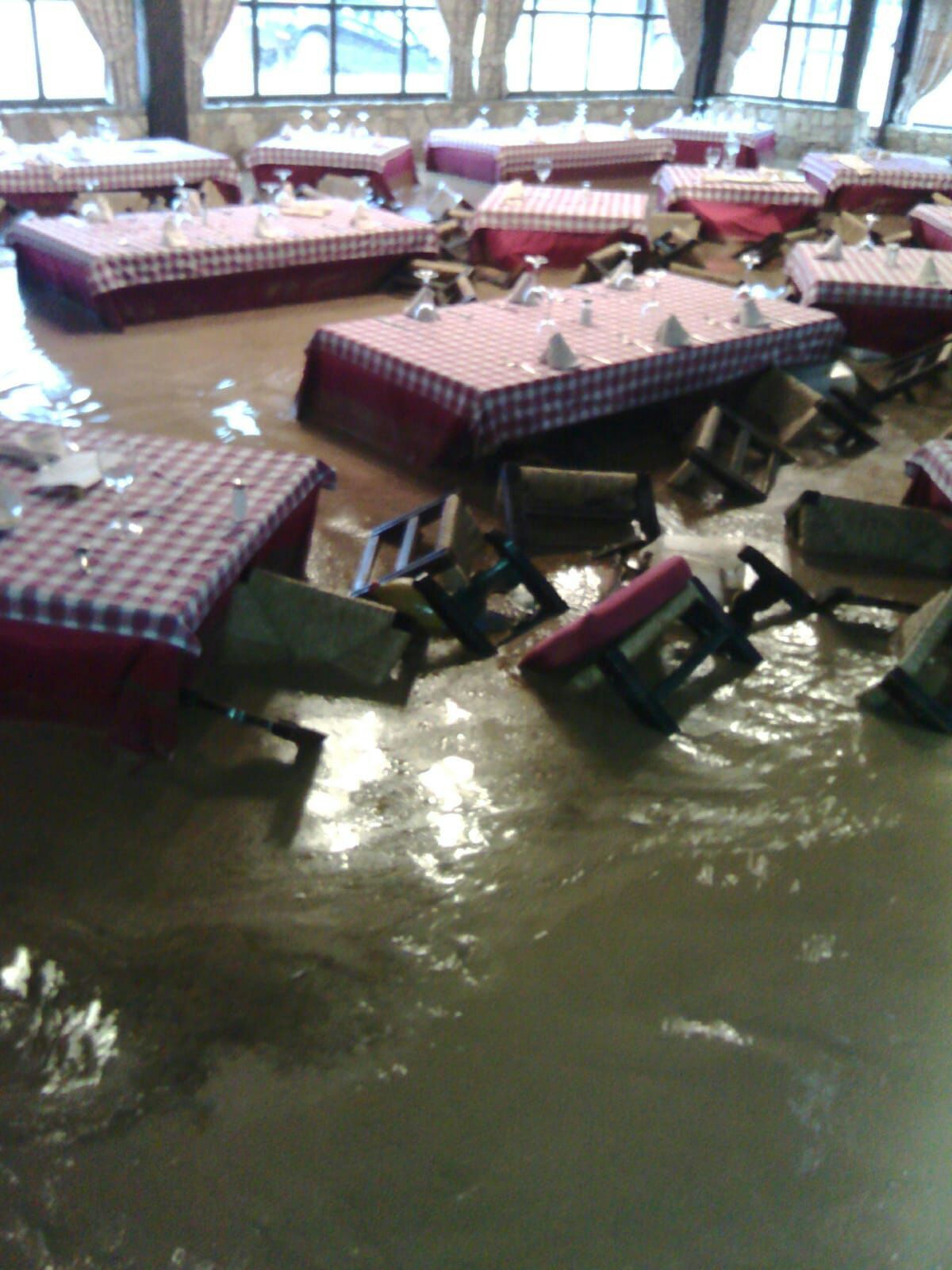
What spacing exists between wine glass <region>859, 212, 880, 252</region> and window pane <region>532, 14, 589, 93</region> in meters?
5.37

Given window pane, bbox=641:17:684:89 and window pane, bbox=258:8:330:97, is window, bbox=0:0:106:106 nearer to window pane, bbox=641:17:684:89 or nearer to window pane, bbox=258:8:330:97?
window pane, bbox=258:8:330:97

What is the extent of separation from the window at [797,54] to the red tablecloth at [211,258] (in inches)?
380

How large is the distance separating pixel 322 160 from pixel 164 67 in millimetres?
2443

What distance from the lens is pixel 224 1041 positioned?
2645mm

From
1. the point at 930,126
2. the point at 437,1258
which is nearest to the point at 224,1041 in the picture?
the point at 437,1258

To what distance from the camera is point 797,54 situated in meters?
15.6

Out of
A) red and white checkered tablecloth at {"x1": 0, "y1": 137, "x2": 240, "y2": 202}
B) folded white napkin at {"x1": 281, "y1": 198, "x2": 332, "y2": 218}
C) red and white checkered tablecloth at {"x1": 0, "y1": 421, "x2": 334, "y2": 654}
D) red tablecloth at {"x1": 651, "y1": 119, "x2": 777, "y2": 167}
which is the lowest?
red and white checkered tablecloth at {"x1": 0, "y1": 421, "x2": 334, "y2": 654}

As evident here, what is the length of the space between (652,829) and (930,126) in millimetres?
15406

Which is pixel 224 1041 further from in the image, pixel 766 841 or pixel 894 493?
pixel 894 493

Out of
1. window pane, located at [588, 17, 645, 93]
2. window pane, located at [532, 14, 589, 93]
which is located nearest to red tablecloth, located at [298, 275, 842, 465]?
window pane, located at [532, 14, 589, 93]

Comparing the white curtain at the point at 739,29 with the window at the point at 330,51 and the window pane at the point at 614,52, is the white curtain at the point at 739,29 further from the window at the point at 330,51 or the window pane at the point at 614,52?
the window at the point at 330,51

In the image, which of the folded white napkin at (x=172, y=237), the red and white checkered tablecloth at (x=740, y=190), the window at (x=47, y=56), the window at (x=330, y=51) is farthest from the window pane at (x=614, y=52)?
the folded white napkin at (x=172, y=237)

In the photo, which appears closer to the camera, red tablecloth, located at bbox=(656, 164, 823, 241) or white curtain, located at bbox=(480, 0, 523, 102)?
Result: red tablecloth, located at bbox=(656, 164, 823, 241)

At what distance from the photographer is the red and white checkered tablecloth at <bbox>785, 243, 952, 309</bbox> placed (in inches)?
289
